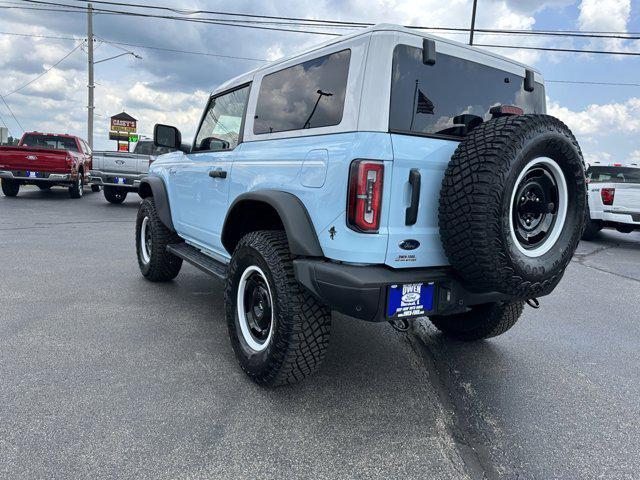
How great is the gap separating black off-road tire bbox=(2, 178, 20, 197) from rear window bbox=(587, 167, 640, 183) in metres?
15.3

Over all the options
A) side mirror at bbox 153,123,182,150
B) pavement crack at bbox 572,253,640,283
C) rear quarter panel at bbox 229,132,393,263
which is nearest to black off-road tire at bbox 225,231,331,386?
rear quarter panel at bbox 229,132,393,263

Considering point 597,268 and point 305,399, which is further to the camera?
point 597,268

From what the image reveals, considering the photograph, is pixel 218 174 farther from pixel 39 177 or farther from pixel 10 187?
pixel 10 187

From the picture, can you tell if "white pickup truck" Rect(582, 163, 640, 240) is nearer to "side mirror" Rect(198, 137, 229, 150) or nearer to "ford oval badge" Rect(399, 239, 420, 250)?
"side mirror" Rect(198, 137, 229, 150)

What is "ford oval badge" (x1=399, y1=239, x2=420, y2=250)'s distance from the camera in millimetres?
2386

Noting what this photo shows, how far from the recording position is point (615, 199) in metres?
9.66

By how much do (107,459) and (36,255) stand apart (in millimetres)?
5134

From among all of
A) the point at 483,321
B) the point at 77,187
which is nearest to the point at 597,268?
the point at 483,321

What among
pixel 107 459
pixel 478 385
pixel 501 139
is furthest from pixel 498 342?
pixel 107 459

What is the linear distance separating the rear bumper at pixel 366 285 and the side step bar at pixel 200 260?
4.16 ft

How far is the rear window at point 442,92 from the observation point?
2.43 m

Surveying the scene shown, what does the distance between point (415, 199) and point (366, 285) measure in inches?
19.8

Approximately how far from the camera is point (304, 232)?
252cm

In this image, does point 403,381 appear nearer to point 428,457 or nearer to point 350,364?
point 350,364
